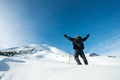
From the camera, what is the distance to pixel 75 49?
10.5 metres

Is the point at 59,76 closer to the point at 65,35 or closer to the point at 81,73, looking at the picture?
the point at 81,73

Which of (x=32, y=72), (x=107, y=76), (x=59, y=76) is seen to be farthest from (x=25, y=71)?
(x=107, y=76)

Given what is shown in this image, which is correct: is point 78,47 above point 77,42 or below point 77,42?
below

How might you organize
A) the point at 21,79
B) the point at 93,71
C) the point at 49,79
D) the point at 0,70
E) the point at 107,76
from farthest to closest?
Answer: the point at 0,70 < the point at 21,79 < the point at 49,79 < the point at 93,71 < the point at 107,76

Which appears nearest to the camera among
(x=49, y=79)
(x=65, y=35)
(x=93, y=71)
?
(x=93, y=71)

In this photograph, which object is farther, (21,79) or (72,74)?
(21,79)

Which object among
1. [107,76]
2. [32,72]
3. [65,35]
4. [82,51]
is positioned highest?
[65,35]

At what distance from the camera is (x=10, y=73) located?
9180 millimetres

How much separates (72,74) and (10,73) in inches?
156

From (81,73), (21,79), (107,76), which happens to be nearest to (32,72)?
(21,79)

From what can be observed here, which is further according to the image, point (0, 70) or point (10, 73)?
point (0, 70)

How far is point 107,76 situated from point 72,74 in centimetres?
138

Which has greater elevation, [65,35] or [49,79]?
[65,35]

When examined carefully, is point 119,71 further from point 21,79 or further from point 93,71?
point 21,79
